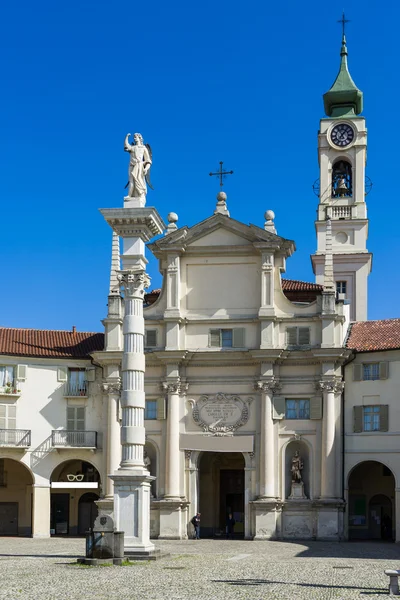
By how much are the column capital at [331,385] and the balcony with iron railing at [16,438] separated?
49.3 feet

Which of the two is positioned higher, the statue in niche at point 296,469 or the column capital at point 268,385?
the column capital at point 268,385

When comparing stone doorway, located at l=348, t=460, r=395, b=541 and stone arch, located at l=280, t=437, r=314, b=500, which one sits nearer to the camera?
stone arch, located at l=280, t=437, r=314, b=500

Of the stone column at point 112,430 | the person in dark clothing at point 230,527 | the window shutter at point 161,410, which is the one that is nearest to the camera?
the stone column at point 112,430

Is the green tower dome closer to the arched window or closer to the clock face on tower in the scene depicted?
the clock face on tower

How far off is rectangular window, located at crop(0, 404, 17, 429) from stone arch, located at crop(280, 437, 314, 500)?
13773mm

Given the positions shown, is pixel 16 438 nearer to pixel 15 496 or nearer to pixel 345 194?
pixel 15 496

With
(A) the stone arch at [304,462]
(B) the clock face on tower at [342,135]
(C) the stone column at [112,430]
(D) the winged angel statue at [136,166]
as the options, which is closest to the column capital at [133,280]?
(D) the winged angel statue at [136,166]

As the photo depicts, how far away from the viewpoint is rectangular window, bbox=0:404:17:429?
2176 inches

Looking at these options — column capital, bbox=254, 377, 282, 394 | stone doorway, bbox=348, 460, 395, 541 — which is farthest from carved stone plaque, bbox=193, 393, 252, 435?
stone doorway, bbox=348, 460, 395, 541

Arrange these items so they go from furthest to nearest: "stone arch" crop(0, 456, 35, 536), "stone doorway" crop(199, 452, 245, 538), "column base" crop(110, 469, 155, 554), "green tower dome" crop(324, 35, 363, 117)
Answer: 1. "green tower dome" crop(324, 35, 363, 117)
2. "stone arch" crop(0, 456, 35, 536)
3. "stone doorway" crop(199, 452, 245, 538)
4. "column base" crop(110, 469, 155, 554)

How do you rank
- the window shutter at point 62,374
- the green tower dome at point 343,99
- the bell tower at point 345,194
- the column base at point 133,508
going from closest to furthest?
the column base at point 133,508
the window shutter at point 62,374
the bell tower at point 345,194
the green tower dome at point 343,99

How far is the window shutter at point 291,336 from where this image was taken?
180ft

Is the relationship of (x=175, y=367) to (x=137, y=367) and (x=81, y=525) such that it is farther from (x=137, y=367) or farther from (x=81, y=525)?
(x=137, y=367)

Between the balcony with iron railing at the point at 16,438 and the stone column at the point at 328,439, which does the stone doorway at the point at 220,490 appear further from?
the balcony with iron railing at the point at 16,438
